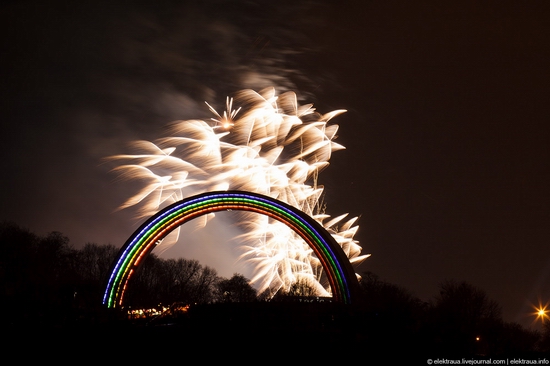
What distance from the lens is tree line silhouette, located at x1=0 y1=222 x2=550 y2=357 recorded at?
91.5 ft

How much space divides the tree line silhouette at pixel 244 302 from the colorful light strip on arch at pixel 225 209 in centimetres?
106

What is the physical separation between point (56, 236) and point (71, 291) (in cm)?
2904

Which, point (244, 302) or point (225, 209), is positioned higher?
point (225, 209)

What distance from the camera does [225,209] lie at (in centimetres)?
3384

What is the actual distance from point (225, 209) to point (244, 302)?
5.92 metres

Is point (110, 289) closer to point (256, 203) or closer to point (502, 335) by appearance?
point (256, 203)

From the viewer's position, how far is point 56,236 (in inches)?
2793

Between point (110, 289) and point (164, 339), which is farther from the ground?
point (110, 289)

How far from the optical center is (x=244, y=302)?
1302 inches

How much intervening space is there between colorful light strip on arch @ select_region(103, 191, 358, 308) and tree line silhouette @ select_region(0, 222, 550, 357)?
106cm

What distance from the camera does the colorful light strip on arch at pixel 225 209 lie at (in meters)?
31.5

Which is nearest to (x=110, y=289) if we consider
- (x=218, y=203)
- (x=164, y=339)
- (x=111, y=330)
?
(x=218, y=203)

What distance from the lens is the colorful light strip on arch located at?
3152cm

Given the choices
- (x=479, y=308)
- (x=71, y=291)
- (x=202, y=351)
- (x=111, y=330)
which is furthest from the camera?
(x=479, y=308)
